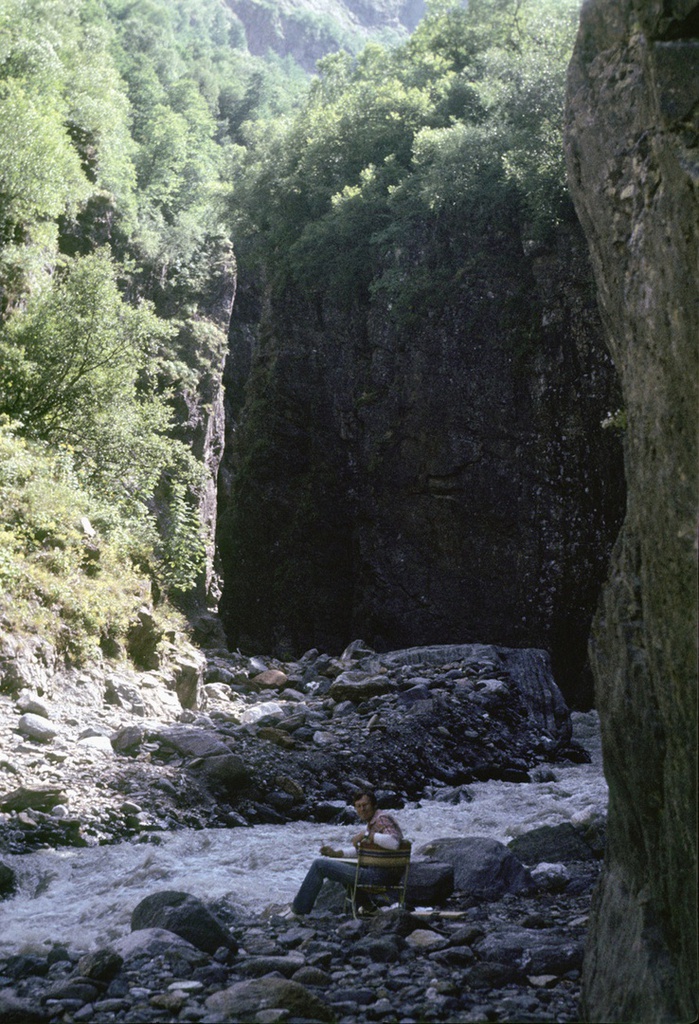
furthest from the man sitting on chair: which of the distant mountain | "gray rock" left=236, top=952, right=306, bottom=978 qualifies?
the distant mountain

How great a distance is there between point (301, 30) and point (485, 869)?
5582 cm

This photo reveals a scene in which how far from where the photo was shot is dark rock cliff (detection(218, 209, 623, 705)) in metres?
20.3

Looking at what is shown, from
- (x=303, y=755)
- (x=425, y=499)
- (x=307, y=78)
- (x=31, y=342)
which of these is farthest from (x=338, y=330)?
(x=307, y=78)

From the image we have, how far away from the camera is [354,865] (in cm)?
647

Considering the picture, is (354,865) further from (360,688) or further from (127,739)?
(360,688)

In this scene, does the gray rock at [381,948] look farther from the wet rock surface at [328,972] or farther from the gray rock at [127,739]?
the gray rock at [127,739]

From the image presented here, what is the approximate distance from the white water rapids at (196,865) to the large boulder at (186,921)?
359 millimetres

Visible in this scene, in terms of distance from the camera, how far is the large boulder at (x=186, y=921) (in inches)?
221

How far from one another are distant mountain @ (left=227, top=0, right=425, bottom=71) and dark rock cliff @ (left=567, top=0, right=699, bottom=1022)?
53.7 meters

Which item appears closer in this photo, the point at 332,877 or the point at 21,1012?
the point at 21,1012

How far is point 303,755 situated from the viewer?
11.4m

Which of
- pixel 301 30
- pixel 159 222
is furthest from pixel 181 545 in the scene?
pixel 301 30

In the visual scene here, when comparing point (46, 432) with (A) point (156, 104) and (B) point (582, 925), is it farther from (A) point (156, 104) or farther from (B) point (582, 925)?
(A) point (156, 104)

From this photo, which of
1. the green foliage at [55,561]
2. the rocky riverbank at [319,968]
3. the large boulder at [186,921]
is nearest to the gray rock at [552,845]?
the rocky riverbank at [319,968]
